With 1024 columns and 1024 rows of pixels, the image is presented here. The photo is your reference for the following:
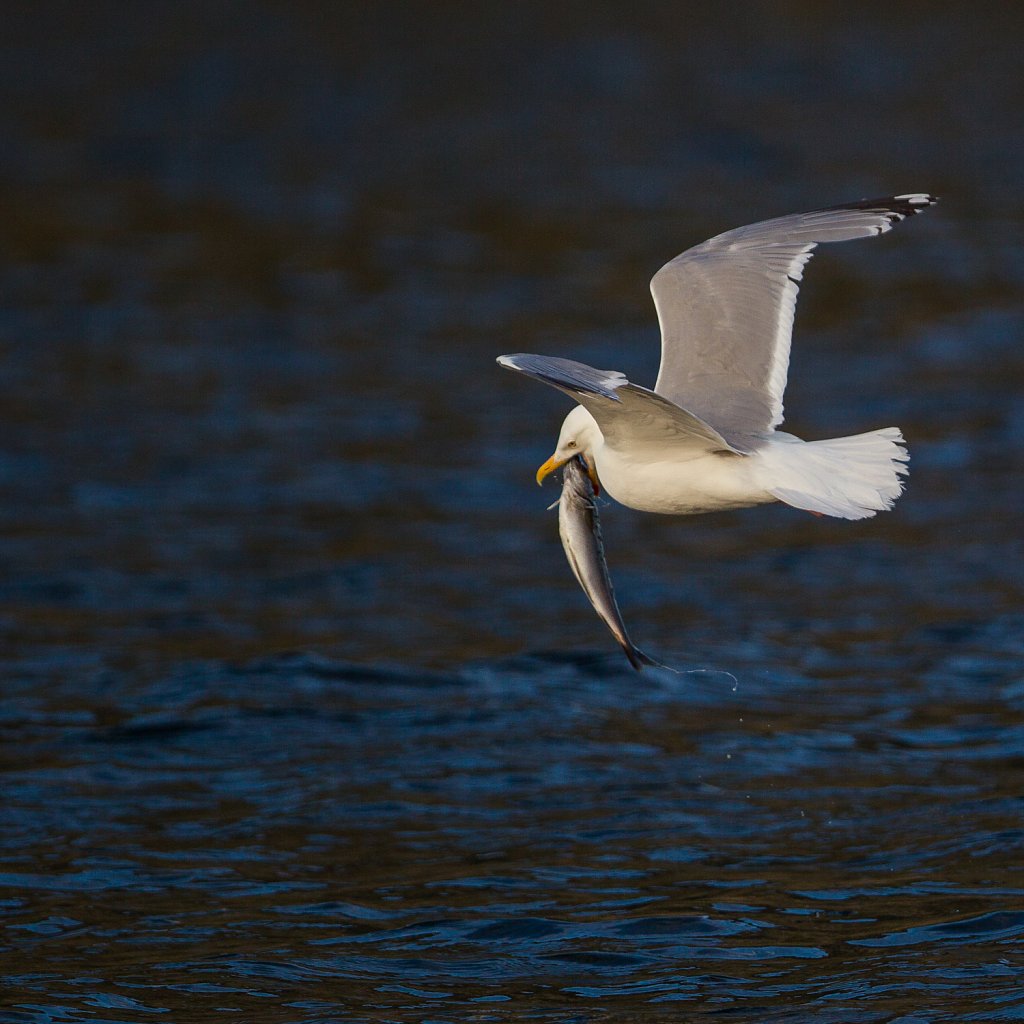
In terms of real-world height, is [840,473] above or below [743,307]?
below

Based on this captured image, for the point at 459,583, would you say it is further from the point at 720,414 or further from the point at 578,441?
the point at 720,414

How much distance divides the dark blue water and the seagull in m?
1.57

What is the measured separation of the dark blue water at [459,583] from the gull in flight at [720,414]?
135 centimetres

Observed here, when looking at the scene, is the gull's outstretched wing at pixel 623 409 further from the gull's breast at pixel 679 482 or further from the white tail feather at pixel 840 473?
the white tail feather at pixel 840 473

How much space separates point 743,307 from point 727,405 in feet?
1.74

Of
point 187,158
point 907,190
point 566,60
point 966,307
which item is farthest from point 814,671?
point 566,60

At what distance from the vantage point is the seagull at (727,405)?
6.25 meters

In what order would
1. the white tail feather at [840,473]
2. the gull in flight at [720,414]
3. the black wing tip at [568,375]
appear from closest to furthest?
the black wing tip at [568,375], the white tail feather at [840,473], the gull in flight at [720,414]

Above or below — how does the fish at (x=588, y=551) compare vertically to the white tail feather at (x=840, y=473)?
below

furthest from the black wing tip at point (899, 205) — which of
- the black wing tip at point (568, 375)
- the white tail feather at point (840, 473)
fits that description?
the black wing tip at point (568, 375)

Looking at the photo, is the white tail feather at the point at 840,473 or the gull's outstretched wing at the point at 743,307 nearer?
the white tail feather at the point at 840,473

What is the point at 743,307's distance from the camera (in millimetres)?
7578

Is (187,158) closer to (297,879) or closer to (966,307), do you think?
(966,307)

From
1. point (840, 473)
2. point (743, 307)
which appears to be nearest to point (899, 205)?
point (743, 307)
